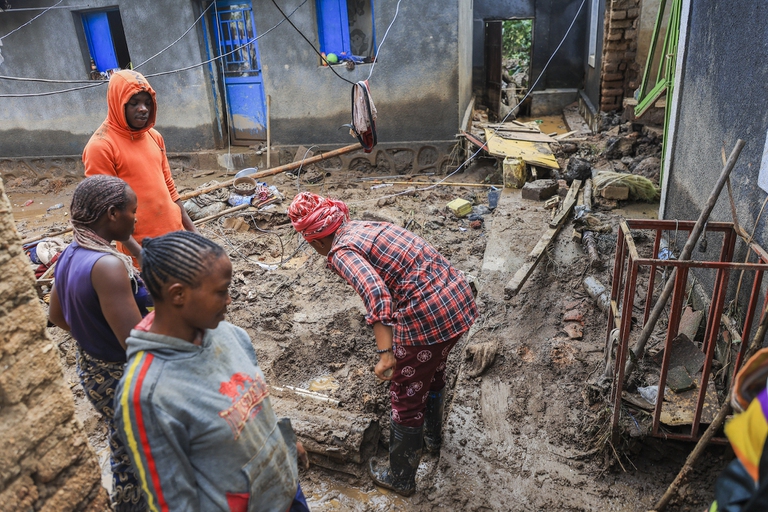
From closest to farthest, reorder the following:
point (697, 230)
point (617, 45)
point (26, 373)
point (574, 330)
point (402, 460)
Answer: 1. point (26, 373)
2. point (697, 230)
3. point (402, 460)
4. point (574, 330)
5. point (617, 45)

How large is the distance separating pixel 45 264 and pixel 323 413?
11.6 feet

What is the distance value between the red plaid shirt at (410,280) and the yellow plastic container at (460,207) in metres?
4.61

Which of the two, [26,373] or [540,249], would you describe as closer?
[26,373]

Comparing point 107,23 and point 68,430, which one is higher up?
point 107,23

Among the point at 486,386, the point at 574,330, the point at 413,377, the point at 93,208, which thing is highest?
the point at 93,208

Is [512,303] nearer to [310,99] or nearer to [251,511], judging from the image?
[251,511]

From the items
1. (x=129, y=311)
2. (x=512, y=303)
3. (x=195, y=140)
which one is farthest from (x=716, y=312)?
(x=195, y=140)

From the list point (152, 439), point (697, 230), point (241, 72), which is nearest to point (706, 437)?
point (697, 230)

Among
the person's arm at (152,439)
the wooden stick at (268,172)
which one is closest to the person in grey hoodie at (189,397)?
the person's arm at (152,439)

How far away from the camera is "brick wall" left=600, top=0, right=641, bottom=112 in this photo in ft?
31.8

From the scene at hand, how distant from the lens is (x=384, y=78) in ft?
30.2

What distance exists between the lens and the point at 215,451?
1.49m

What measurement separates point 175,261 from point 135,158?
2058mm

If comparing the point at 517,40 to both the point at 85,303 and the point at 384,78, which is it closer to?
the point at 384,78
